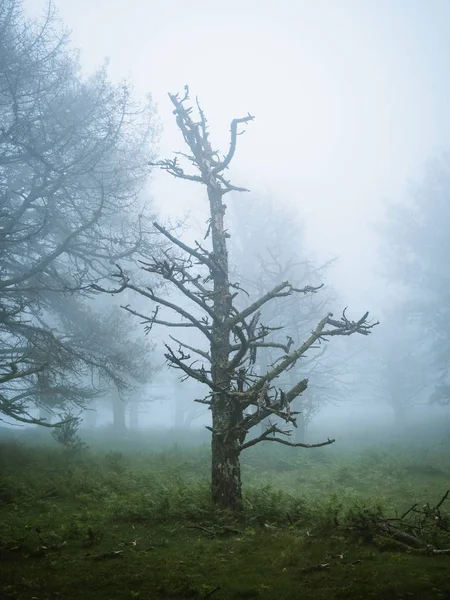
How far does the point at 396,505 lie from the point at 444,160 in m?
24.9

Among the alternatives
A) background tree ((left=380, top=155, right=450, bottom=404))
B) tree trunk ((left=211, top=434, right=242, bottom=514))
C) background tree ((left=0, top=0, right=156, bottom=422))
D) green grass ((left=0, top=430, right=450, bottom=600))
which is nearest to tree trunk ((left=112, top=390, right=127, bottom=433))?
background tree ((left=0, top=0, right=156, bottom=422))

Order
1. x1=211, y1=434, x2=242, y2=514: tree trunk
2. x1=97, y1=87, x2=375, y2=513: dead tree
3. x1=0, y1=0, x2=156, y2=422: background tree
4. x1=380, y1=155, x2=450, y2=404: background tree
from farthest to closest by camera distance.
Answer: x1=380, y1=155, x2=450, y2=404: background tree
x1=0, y1=0, x2=156, y2=422: background tree
x1=211, y1=434, x2=242, y2=514: tree trunk
x1=97, y1=87, x2=375, y2=513: dead tree

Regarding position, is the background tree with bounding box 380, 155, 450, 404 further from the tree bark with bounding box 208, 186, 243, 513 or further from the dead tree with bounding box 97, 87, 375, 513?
the tree bark with bounding box 208, 186, 243, 513

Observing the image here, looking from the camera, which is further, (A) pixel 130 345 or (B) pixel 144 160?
(A) pixel 130 345

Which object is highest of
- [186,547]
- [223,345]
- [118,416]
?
[223,345]

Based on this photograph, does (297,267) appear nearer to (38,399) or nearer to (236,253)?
(236,253)

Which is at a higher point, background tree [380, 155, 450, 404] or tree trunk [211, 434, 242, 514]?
background tree [380, 155, 450, 404]

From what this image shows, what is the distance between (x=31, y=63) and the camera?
10.7 meters

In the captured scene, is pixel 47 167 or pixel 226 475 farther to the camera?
pixel 47 167

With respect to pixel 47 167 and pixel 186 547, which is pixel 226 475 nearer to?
pixel 186 547

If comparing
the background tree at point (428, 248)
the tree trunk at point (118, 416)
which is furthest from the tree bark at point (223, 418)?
the background tree at point (428, 248)

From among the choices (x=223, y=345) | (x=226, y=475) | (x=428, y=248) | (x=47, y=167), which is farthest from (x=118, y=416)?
(x=428, y=248)

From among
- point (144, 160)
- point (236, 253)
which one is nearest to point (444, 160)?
point (236, 253)

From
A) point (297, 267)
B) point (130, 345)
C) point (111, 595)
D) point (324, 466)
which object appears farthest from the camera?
point (297, 267)
